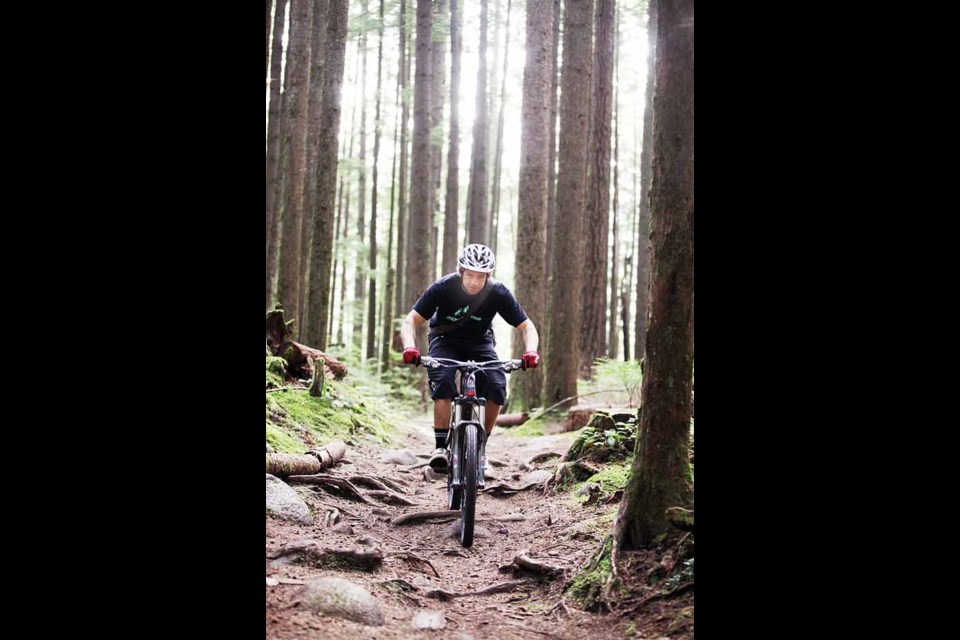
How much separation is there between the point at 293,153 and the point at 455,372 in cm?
818

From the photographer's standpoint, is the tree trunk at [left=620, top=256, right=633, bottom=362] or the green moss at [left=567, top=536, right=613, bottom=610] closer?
the green moss at [left=567, top=536, right=613, bottom=610]

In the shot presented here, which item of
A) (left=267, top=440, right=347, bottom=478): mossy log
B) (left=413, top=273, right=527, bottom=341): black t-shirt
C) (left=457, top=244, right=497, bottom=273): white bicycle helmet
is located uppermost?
(left=457, top=244, right=497, bottom=273): white bicycle helmet

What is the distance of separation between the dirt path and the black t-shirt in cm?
173

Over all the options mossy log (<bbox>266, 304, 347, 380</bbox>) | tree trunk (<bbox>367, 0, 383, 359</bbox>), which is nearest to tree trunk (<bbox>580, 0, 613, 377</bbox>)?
mossy log (<bbox>266, 304, 347, 380</bbox>)

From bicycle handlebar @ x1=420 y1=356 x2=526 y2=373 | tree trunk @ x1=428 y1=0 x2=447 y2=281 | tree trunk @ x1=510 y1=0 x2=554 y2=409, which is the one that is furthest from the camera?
tree trunk @ x1=428 y1=0 x2=447 y2=281

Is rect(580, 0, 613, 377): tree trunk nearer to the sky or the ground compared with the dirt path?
nearer to the sky

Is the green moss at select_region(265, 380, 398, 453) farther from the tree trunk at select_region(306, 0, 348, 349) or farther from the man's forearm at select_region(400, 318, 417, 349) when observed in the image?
the man's forearm at select_region(400, 318, 417, 349)

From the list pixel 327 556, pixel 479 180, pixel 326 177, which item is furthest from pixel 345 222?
pixel 327 556

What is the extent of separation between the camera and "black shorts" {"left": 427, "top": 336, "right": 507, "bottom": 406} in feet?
22.4

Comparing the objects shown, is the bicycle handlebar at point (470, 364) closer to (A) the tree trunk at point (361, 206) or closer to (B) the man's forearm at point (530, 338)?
(B) the man's forearm at point (530, 338)

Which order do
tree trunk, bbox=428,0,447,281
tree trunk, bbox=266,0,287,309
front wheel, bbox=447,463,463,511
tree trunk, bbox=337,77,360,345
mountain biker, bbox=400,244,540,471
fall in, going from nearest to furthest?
front wheel, bbox=447,463,463,511
mountain biker, bbox=400,244,540,471
tree trunk, bbox=266,0,287,309
tree trunk, bbox=428,0,447,281
tree trunk, bbox=337,77,360,345

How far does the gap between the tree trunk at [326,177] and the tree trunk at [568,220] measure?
378 cm
